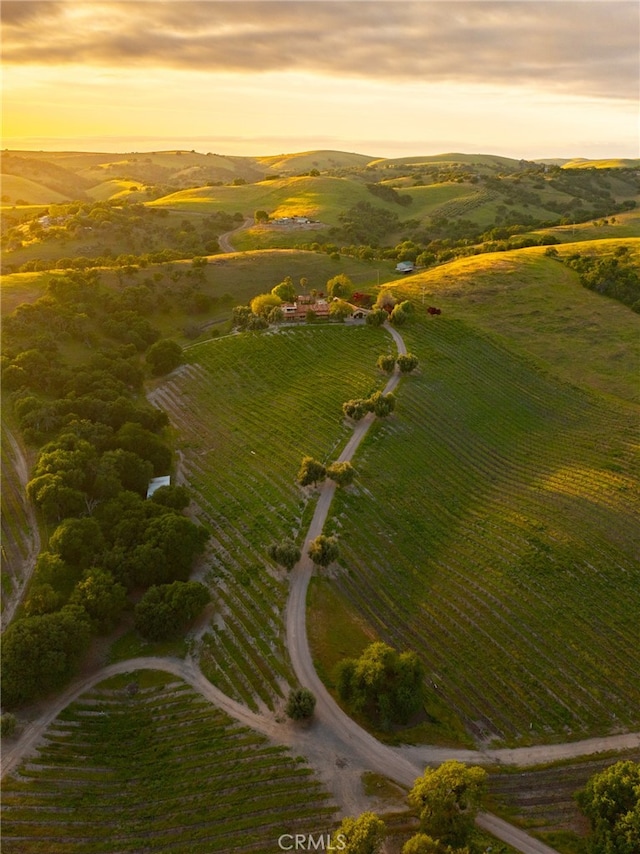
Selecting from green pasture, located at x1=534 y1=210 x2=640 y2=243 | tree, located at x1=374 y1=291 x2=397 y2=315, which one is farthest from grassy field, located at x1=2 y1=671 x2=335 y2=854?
green pasture, located at x1=534 y1=210 x2=640 y2=243

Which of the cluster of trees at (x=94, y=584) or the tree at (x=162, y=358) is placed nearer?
the cluster of trees at (x=94, y=584)

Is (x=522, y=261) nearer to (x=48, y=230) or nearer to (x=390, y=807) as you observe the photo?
(x=390, y=807)

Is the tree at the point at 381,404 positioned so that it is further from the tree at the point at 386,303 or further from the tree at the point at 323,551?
the tree at the point at 386,303

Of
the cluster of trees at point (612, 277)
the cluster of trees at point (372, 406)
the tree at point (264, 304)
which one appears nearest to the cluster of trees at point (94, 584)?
the cluster of trees at point (372, 406)

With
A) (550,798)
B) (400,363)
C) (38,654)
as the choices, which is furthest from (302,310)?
(550,798)

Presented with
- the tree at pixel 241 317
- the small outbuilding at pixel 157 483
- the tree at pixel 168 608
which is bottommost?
the tree at pixel 168 608

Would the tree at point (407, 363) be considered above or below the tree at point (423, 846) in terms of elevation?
above

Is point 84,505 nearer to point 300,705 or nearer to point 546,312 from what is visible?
point 300,705
